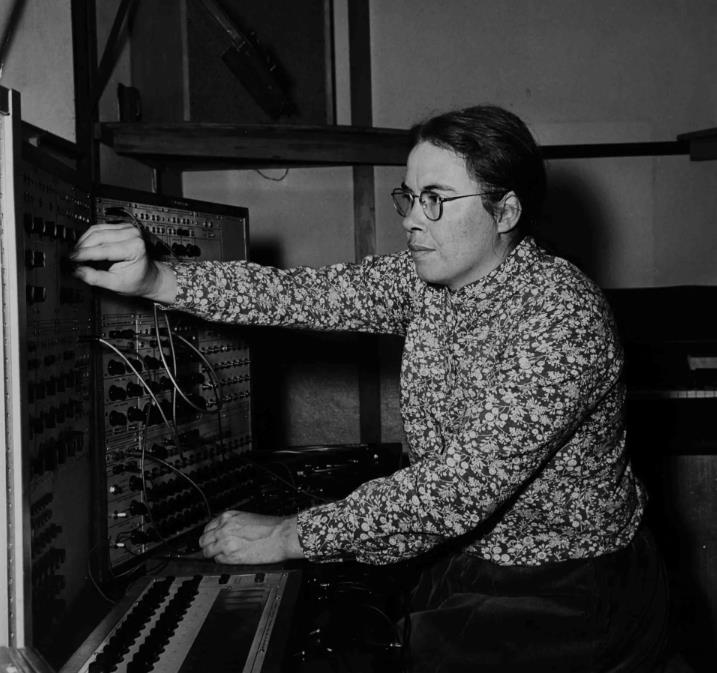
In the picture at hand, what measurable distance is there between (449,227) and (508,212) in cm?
13

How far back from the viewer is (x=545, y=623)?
1437 mm

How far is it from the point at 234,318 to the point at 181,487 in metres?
0.37

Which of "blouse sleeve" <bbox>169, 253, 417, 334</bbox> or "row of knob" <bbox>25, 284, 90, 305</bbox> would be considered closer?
"row of knob" <bbox>25, 284, 90, 305</bbox>

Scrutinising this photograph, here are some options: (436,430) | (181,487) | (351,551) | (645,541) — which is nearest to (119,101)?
(181,487)

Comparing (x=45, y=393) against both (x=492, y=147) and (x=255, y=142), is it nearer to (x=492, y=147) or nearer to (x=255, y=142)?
(x=492, y=147)

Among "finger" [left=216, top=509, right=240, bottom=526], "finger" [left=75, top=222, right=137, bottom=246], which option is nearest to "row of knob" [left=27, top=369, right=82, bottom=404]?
"finger" [left=75, top=222, right=137, bottom=246]

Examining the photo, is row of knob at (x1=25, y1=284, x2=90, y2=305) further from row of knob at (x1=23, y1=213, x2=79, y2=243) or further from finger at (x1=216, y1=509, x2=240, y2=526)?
finger at (x1=216, y1=509, x2=240, y2=526)

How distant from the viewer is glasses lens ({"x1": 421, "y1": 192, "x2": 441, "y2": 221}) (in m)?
1.55

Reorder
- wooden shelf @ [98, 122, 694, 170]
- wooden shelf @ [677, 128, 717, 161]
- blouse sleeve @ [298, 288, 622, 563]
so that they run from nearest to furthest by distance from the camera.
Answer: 1. blouse sleeve @ [298, 288, 622, 563]
2. wooden shelf @ [98, 122, 694, 170]
3. wooden shelf @ [677, 128, 717, 161]

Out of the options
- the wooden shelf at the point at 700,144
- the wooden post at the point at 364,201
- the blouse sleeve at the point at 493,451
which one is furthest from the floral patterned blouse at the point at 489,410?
the wooden shelf at the point at 700,144

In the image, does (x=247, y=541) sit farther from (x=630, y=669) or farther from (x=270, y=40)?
(x=270, y=40)

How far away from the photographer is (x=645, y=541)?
5.17ft

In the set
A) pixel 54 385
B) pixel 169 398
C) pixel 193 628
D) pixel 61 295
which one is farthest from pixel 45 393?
pixel 169 398

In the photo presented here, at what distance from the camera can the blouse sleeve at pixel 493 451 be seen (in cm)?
131
